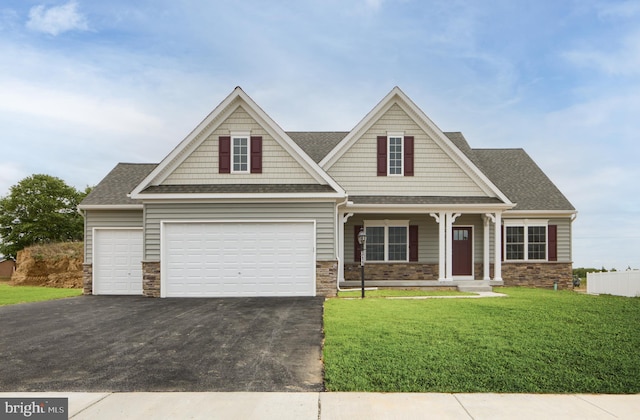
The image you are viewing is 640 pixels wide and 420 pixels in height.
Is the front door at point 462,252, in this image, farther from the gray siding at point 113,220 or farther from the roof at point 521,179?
the gray siding at point 113,220

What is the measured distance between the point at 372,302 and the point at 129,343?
694cm

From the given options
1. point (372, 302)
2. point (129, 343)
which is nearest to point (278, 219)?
point (372, 302)

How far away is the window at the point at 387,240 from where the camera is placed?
19.6 metres

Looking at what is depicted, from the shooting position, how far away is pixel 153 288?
15.6 metres

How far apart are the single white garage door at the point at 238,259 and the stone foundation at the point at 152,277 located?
8.5 inches

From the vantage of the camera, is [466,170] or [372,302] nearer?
[372,302]

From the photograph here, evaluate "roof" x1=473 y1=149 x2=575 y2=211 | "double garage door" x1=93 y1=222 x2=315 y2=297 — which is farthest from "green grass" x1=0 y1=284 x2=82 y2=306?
"roof" x1=473 y1=149 x2=575 y2=211

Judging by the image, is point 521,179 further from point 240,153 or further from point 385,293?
point 240,153

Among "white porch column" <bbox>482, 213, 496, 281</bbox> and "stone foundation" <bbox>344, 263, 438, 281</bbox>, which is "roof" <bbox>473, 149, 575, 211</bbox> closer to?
"white porch column" <bbox>482, 213, 496, 281</bbox>

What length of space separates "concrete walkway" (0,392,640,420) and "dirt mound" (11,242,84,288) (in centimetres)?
2731

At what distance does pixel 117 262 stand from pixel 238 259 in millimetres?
→ 5451

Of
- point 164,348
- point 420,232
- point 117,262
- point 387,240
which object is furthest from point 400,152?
point 164,348

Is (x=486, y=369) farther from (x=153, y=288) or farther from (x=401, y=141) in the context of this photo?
(x=401, y=141)

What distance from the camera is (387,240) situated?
1964cm
